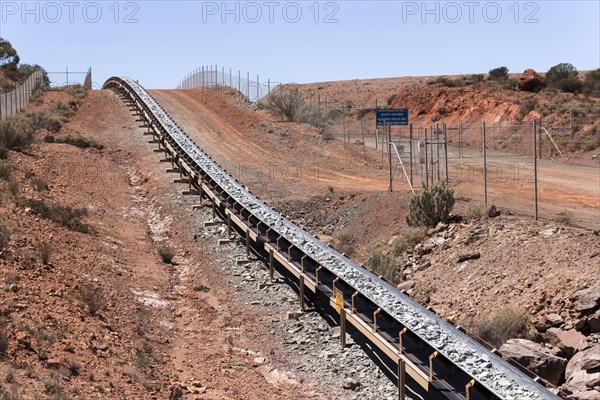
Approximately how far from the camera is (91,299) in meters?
16.3

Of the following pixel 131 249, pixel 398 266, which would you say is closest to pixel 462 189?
pixel 398 266

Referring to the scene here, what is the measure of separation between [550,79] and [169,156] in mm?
45969

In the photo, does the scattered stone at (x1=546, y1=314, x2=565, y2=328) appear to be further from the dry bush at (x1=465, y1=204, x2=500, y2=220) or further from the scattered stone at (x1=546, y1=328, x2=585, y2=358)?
the dry bush at (x1=465, y1=204, x2=500, y2=220)

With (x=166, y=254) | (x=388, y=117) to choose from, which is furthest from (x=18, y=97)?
(x=166, y=254)

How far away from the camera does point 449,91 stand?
229 feet

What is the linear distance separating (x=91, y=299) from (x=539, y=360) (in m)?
8.67

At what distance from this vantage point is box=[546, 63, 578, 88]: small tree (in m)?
69.6

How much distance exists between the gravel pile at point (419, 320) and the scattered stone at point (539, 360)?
784 mm

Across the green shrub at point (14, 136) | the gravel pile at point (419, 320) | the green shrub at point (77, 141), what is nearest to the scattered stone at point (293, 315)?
the gravel pile at point (419, 320)

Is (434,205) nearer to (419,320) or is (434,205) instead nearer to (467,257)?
(467,257)

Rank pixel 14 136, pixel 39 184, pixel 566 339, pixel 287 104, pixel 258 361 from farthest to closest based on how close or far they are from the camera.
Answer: pixel 287 104 → pixel 14 136 → pixel 39 184 → pixel 258 361 → pixel 566 339

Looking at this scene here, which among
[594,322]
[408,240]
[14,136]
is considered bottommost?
Answer: [594,322]

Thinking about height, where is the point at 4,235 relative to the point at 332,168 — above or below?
below

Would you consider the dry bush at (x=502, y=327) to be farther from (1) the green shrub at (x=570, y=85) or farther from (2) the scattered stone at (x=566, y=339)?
(1) the green shrub at (x=570, y=85)
